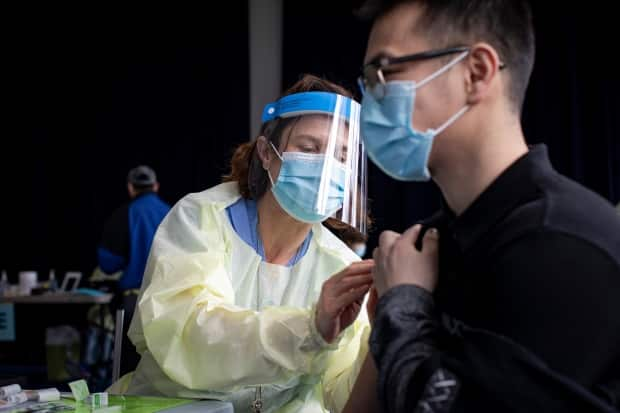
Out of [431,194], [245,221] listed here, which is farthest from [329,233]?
[431,194]

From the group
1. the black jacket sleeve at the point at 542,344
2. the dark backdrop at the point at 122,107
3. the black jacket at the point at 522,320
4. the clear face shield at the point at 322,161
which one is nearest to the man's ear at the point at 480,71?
the black jacket at the point at 522,320

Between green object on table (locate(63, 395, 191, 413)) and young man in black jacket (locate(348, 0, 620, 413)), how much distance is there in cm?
53

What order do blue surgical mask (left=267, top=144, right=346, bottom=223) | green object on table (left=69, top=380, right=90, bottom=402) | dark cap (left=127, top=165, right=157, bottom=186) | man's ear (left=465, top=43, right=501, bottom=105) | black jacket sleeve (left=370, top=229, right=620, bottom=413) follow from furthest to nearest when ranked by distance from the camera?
dark cap (left=127, top=165, right=157, bottom=186)
blue surgical mask (left=267, top=144, right=346, bottom=223)
green object on table (left=69, top=380, right=90, bottom=402)
man's ear (left=465, top=43, right=501, bottom=105)
black jacket sleeve (left=370, top=229, right=620, bottom=413)

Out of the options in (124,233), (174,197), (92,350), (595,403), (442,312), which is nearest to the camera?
(595,403)

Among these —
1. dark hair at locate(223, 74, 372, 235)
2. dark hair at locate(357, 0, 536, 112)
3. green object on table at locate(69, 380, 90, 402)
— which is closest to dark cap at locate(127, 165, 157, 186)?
dark hair at locate(223, 74, 372, 235)

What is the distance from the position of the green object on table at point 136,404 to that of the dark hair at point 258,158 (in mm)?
600

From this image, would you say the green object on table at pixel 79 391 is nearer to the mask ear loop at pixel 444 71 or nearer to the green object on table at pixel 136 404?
the green object on table at pixel 136 404

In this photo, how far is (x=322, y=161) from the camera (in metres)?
1.84

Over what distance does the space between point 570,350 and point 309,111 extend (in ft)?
3.40

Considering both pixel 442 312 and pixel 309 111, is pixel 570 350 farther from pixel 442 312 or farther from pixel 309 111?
pixel 309 111

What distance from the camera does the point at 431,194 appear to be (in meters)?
5.71

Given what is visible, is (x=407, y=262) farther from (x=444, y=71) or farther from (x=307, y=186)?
(x=307, y=186)

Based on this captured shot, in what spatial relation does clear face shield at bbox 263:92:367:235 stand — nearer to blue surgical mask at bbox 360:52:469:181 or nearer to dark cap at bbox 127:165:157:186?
blue surgical mask at bbox 360:52:469:181

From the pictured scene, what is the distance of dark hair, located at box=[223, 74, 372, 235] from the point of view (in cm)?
189
